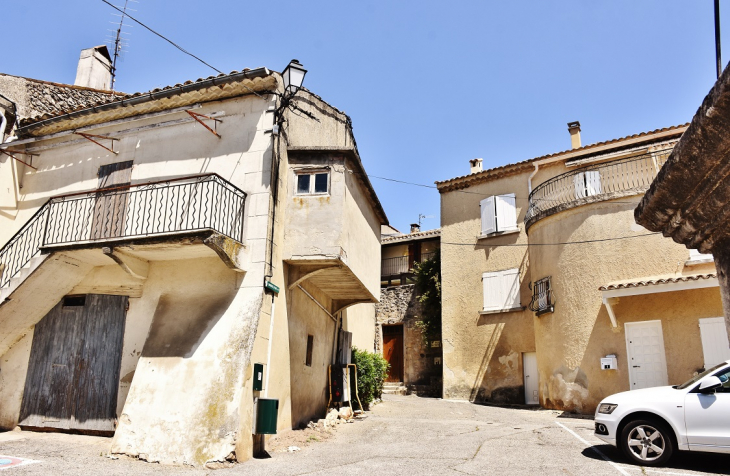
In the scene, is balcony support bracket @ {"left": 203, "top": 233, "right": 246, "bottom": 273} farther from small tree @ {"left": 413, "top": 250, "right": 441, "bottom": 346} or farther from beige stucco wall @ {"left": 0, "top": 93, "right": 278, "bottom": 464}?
small tree @ {"left": 413, "top": 250, "right": 441, "bottom": 346}

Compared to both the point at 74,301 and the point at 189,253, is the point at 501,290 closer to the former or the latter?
the point at 189,253

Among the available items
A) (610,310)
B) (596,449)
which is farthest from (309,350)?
(610,310)

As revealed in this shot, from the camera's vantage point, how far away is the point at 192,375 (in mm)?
9133

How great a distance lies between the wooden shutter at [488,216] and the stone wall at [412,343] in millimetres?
4814

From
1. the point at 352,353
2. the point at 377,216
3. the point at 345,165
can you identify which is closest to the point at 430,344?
the point at 352,353

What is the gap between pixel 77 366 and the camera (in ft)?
34.8

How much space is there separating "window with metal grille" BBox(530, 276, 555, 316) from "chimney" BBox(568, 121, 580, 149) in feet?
23.8

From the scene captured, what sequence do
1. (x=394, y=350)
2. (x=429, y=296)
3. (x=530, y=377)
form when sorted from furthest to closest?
(x=394, y=350), (x=429, y=296), (x=530, y=377)

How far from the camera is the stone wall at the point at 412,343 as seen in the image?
22.1 meters

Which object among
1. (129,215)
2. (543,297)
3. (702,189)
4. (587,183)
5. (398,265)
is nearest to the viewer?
(702,189)

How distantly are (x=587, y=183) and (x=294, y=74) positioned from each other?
1147 cm

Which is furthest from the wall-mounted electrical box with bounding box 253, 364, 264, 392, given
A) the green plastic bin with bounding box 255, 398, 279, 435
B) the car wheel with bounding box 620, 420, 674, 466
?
the car wheel with bounding box 620, 420, 674, 466

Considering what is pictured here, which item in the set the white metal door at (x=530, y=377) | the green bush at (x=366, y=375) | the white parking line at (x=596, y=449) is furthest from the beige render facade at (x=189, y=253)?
the white metal door at (x=530, y=377)

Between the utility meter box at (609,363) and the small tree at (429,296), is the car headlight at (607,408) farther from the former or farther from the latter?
the small tree at (429,296)
